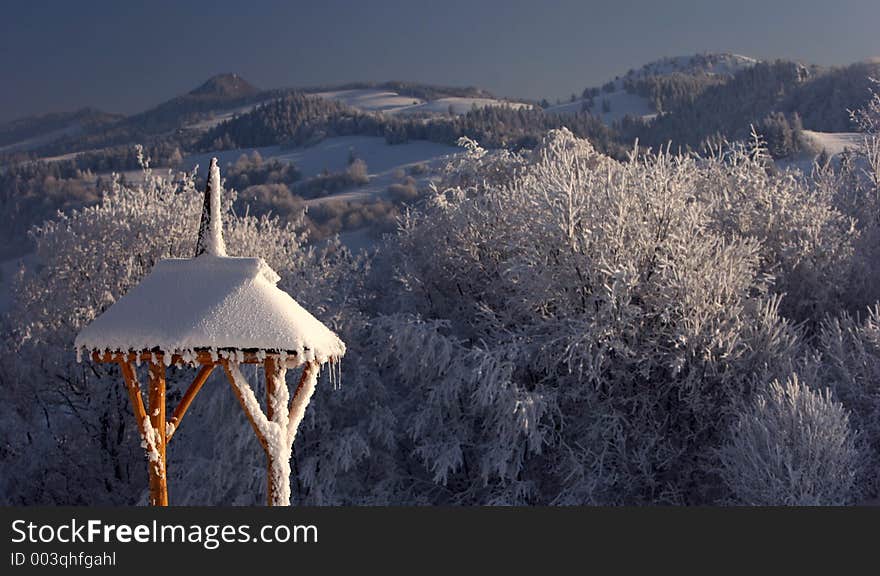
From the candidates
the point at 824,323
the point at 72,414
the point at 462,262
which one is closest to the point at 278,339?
the point at 462,262

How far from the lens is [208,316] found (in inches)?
446

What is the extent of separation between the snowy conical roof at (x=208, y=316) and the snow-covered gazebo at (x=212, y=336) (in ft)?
0.04

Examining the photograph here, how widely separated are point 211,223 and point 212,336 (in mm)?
2048

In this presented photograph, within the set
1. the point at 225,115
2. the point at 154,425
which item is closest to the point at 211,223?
the point at 154,425

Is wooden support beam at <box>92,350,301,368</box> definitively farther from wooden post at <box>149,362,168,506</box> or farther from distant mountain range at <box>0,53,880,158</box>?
distant mountain range at <box>0,53,880,158</box>

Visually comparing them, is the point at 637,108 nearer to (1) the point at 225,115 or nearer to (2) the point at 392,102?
(2) the point at 392,102

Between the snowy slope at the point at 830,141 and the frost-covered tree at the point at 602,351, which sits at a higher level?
the snowy slope at the point at 830,141

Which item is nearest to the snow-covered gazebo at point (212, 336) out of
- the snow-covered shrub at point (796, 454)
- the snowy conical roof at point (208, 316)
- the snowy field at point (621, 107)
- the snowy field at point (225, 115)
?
the snowy conical roof at point (208, 316)

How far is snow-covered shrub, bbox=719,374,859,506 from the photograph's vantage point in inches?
826

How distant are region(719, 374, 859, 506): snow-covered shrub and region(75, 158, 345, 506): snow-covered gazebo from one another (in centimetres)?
1372

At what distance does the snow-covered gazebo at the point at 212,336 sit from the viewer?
1120 centimetres

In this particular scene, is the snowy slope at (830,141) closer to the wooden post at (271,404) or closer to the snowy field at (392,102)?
the snowy field at (392,102)

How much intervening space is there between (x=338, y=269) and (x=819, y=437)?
18055 mm

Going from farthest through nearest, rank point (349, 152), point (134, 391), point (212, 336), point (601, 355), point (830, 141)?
point (349, 152) < point (830, 141) < point (601, 355) < point (134, 391) < point (212, 336)
